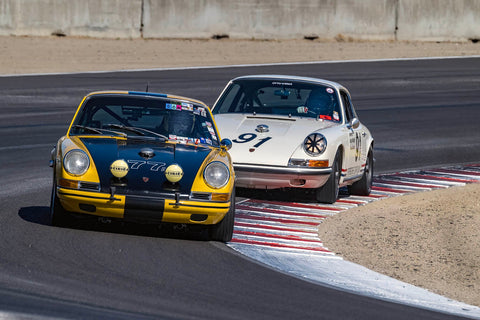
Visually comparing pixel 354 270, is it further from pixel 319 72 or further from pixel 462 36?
pixel 462 36

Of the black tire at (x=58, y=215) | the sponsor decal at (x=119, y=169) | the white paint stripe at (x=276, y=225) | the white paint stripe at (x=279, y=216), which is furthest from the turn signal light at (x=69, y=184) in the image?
the white paint stripe at (x=279, y=216)

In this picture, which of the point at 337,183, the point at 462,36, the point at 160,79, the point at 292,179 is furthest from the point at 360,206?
the point at 462,36

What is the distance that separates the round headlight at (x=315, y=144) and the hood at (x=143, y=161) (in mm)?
2175

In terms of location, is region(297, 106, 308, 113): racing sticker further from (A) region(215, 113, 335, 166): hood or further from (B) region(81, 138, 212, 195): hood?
(B) region(81, 138, 212, 195): hood

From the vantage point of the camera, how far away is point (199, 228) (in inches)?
339

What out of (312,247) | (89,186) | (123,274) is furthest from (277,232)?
(123,274)

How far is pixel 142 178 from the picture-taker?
8.30 metres

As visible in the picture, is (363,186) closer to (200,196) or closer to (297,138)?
(297,138)

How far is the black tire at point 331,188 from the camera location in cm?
1115

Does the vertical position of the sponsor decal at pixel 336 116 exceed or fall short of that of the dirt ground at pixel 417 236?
it exceeds it

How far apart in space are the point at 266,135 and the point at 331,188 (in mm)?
901

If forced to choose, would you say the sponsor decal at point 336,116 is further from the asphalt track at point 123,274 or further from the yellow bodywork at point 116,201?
the yellow bodywork at point 116,201

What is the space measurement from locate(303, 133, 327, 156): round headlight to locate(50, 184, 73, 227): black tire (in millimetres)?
3205

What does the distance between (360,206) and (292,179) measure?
1.17 metres
